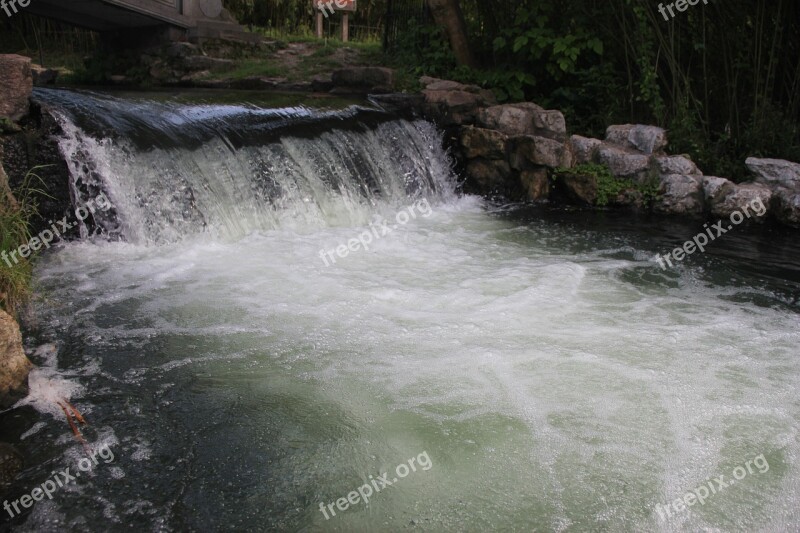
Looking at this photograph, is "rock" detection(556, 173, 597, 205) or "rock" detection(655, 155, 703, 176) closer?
"rock" detection(655, 155, 703, 176)

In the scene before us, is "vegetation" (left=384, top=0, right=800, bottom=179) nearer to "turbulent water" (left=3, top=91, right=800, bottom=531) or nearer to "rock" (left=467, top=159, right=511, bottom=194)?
"rock" (left=467, top=159, right=511, bottom=194)

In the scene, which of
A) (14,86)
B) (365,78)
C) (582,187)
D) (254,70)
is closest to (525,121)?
(582,187)

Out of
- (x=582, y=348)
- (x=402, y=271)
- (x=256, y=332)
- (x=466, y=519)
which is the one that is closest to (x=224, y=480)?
(x=466, y=519)

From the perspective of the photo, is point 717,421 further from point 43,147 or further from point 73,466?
point 43,147

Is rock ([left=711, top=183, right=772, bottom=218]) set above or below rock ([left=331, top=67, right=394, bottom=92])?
below

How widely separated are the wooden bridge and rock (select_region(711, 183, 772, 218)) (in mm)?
7745

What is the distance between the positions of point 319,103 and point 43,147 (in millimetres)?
3308

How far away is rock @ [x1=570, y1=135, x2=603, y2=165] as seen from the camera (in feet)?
26.1

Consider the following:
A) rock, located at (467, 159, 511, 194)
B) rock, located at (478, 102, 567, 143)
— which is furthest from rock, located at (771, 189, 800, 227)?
rock, located at (467, 159, 511, 194)

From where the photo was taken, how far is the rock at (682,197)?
7.43 metres

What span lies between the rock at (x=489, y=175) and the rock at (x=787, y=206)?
2.93 m

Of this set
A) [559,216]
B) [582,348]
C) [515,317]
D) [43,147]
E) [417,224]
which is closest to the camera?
[582,348]

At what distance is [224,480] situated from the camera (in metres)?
2.65

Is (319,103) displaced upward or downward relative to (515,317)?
upward
